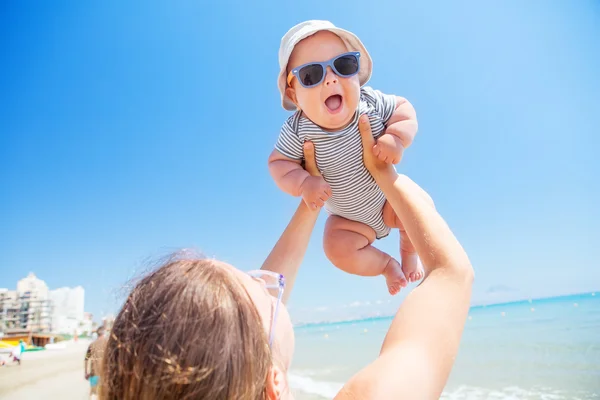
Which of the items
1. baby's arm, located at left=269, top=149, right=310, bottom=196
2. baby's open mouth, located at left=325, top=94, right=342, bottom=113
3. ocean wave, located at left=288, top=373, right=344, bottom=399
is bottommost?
ocean wave, located at left=288, top=373, right=344, bottom=399

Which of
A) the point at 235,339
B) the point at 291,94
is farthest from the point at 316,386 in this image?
the point at 235,339

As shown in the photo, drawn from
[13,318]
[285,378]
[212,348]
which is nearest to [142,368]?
[212,348]

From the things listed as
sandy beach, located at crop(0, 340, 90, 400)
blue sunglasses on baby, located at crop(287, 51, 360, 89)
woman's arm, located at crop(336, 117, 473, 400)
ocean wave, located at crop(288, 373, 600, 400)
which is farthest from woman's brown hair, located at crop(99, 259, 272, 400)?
sandy beach, located at crop(0, 340, 90, 400)

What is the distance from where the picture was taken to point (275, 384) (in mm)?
994

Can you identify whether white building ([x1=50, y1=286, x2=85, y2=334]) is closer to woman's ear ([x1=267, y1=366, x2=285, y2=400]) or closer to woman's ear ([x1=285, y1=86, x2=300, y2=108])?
woman's ear ([x1=285, y1=86, x2=300, y2=108])

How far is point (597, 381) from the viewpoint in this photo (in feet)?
21.9

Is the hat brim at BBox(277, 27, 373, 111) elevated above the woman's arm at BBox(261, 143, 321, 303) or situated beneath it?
elevated above

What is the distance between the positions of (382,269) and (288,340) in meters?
1.47

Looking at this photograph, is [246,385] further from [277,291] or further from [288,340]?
[277,291]

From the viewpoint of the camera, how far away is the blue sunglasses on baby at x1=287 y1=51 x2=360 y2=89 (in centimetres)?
211

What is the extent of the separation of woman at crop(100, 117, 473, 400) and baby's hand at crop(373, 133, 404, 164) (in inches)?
34.2

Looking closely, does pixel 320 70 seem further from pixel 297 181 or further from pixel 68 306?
pixel 68 306

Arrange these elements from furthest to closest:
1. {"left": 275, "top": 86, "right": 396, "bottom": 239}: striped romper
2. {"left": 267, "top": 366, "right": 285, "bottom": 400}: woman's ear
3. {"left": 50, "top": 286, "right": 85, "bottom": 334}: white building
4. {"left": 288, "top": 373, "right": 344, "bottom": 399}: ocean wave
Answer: {"left": 50, "top": 286, "right": 85, "bottom": 334}: white building < {"left": 288, "top": 373, "right": 344, "bottom": 399}: ocean wave < {"left": 275, "top": 86, "right": 396, "bottom": 239}: striped romper < {"left": 267, "top": 366, "right": 285, "bottom": 400}: woman's ear

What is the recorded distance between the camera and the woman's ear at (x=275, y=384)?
979mm
